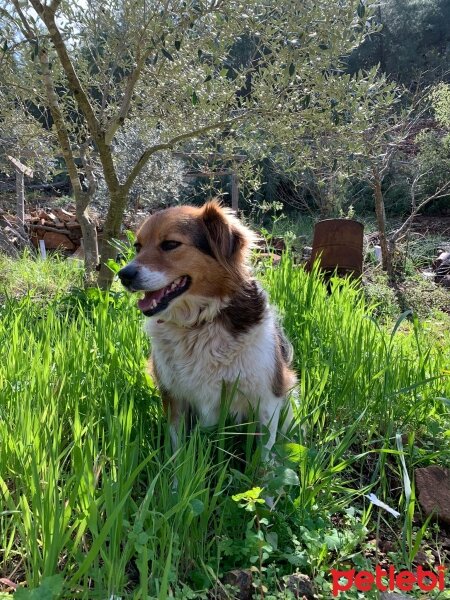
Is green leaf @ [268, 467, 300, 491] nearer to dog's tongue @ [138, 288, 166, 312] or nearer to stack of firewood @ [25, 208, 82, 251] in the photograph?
dog's tongue @ [138, 288, 166, 312]

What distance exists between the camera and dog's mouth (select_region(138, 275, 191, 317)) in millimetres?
2123

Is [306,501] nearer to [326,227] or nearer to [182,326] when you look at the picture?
[182,326]

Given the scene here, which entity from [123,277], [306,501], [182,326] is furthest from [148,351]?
[306,501]

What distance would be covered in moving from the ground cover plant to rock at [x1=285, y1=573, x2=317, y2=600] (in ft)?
0.10

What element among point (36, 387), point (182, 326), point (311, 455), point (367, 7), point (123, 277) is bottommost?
point (311, 455)

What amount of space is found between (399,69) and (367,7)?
54.1ft

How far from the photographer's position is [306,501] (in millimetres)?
1690

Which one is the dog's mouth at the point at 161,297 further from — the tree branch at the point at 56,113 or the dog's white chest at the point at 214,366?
the tree branch at the point at 56,113

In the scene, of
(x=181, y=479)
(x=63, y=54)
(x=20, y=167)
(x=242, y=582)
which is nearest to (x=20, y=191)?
(x=20, y=167)

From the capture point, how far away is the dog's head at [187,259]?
6.95 ft

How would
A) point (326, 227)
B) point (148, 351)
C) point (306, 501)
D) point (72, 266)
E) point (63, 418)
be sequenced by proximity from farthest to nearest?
point (72, 266), point (326, 227), point (148, 351), point (63, 418), point (306, 501)

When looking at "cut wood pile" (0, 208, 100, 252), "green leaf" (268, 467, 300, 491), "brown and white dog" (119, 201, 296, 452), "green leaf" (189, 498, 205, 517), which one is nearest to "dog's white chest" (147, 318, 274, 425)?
"brown and white dog" (119, 201, 296, 452)

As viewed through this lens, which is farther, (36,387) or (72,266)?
(72,266)

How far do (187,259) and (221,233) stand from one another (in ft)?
0.67
